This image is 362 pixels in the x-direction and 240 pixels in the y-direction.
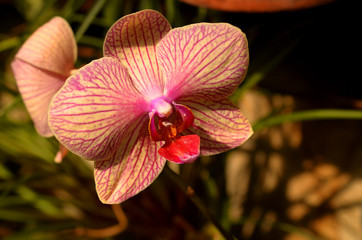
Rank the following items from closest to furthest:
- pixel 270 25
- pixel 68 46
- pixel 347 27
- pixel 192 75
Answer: pixel 192 75 → pixel 68 46 → pixel 347 27 → pixel 270 25

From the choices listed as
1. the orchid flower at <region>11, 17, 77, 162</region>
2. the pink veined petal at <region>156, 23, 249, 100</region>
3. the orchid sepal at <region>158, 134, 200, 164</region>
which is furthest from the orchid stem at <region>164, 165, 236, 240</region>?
the orchid flower at <region>11, 17, 77, 162</region>

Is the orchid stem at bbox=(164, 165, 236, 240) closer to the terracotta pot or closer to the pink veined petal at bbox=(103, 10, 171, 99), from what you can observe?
the pink veined petal at bbox=(103, 10, 171, 99)

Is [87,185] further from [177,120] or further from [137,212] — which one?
[177,120]

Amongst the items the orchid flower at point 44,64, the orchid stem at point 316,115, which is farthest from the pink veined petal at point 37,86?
the orchid stem at point 316,115

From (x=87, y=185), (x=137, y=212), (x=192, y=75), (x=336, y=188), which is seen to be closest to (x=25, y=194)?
(x=87, y=185)

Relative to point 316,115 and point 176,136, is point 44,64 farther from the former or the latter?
point 316,115

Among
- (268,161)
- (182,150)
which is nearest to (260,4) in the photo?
(182,150)
